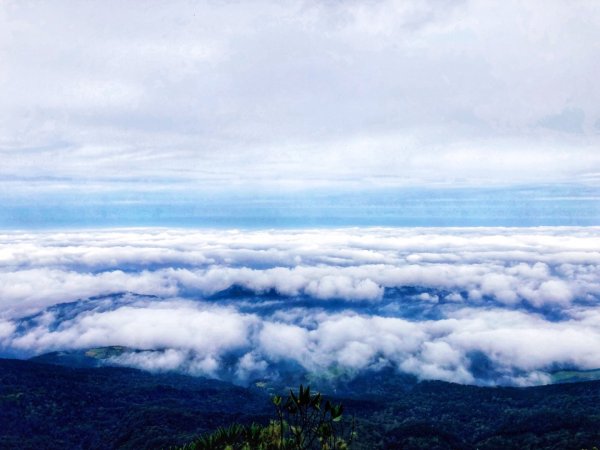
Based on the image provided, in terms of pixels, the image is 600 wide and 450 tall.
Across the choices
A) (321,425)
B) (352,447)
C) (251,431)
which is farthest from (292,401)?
(352,447)

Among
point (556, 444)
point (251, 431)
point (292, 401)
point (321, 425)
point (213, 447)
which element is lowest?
point (556, 444)

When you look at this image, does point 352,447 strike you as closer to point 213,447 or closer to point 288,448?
point 213,447

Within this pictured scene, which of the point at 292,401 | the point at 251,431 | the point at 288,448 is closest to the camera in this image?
the point at 292,401

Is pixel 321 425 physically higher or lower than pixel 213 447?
higher

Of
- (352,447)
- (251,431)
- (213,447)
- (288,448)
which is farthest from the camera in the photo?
(352,447)

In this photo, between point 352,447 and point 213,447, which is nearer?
point 213,447

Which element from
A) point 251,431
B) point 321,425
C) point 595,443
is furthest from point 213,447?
point 595,443

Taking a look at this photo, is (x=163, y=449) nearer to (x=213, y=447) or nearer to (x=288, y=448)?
(x=213, y=447)

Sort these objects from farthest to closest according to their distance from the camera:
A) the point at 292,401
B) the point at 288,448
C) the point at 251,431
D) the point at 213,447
Result: the point at 213,447 → the point at 251,431 → the point at 288,448 → the point at 292,401

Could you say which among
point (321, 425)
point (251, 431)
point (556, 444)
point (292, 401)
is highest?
point (292, 401)
